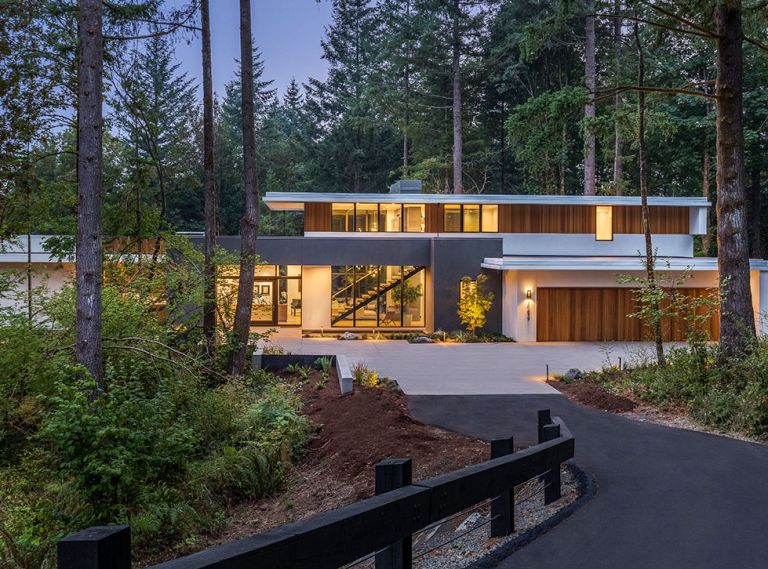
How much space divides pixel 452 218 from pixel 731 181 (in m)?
14.2

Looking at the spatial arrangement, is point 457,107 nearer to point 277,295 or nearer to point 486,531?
point 277,295

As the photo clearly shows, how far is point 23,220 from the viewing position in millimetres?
13344

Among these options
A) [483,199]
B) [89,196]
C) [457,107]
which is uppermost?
[457,107]

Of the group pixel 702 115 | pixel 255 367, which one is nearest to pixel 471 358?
pixel 255 367

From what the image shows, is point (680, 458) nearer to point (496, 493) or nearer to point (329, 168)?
point (496, 493)

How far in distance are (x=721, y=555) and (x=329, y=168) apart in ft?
118

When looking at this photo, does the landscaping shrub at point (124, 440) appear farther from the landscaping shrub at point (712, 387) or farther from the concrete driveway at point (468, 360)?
the landscaping shrub at point (712, 387)

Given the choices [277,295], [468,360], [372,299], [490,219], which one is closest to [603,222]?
[490,219]

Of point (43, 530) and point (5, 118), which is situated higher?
point (5, 118)

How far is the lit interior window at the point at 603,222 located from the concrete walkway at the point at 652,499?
52.5 feet

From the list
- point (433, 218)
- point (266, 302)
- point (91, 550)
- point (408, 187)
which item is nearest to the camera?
point (91, 550)

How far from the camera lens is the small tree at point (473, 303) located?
20.7 meters

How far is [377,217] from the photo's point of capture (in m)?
24.6

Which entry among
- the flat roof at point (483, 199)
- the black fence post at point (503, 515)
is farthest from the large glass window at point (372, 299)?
the black fence post at point (503, 515)
